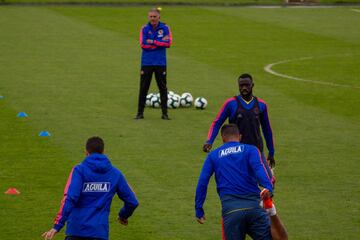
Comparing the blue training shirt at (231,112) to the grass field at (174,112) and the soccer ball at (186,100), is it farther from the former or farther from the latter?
the soccer ball at (186,100)

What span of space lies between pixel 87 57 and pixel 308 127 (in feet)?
41.9

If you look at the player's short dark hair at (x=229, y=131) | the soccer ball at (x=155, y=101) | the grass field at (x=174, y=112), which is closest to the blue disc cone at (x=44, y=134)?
the grass field at (x=174, y=112)

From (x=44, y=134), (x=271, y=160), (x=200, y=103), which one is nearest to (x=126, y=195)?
(x=271, y=160)

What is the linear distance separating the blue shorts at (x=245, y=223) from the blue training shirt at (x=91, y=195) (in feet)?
4.97

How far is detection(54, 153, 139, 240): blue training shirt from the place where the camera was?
35.8ft

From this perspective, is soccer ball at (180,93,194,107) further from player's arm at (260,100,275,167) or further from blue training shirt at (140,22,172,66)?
player's arm at (260,100,275,167)

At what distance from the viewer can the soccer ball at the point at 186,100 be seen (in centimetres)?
2472

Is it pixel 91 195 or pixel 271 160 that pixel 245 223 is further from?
pixel 271 160

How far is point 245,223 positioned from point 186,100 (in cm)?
1328

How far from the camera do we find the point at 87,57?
109ft

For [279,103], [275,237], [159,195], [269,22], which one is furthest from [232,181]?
[269,22]

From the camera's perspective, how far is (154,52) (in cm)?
2264

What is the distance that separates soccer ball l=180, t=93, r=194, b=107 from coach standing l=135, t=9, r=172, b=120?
1.86 m

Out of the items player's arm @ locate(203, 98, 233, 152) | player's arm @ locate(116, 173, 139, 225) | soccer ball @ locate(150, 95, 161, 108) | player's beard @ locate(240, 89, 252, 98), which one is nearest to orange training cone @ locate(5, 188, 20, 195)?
player's arm @ locate(203, 98, 233, 152)
